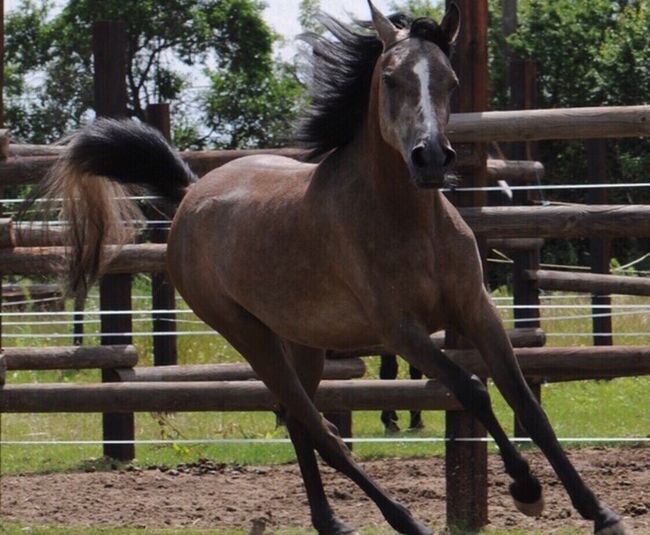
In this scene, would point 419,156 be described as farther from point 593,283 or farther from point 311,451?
point 593,283

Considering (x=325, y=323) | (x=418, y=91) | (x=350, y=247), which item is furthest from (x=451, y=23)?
(x=325, y=323)

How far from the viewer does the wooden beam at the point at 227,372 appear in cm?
820

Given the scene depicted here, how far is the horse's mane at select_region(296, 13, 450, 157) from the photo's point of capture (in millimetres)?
5770

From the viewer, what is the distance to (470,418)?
6.63 metres

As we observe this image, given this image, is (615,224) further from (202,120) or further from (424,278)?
(202,120)

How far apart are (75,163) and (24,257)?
2.54ft

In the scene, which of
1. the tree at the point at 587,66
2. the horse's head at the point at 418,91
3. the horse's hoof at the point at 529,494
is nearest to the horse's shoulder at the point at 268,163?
the horse's head at the point at 418,91

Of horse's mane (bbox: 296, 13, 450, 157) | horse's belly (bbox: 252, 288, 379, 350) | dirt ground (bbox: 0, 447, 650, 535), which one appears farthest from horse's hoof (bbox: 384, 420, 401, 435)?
horse's mane (bbox: 296, 13, 450, 157)

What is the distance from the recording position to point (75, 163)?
707 centimetres

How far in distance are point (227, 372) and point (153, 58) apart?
22456 mm

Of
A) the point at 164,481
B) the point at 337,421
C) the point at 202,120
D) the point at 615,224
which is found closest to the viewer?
the point at 615,224

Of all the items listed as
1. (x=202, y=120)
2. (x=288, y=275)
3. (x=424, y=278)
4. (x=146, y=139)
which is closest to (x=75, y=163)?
(x=146, y=139)

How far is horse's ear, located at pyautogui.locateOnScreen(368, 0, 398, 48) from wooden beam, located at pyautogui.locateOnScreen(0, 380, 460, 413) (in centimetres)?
194

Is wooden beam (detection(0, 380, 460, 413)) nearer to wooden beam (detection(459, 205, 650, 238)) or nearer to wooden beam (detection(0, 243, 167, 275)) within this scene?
wooden beam (detection(0, 243, 167, 275))
